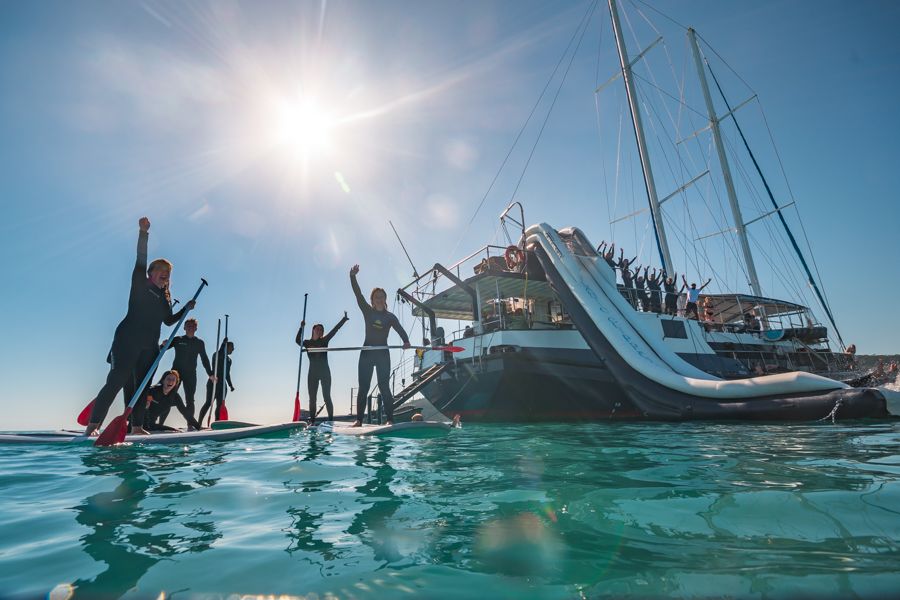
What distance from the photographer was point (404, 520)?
204cm

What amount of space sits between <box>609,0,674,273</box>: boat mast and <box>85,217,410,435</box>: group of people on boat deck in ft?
49.1

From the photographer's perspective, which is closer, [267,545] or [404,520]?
[267,545]

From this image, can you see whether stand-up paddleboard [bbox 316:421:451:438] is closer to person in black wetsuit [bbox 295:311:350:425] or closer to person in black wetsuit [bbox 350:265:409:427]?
person in black wetsuit [bbox 350:265:409:427]

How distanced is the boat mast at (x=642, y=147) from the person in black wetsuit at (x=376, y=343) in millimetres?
14663

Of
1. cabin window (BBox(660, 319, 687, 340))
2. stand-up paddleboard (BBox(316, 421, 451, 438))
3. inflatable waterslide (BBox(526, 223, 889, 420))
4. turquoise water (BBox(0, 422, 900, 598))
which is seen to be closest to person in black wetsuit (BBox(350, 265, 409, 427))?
stand-up paddleboard (BBox(316, 421, 451, 438))

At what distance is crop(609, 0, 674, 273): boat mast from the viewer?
18.1 meters

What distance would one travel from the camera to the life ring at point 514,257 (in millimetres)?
12852

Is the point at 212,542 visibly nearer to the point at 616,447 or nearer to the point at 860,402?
the point at 616,447

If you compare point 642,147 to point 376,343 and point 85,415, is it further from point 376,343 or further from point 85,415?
point 85,415

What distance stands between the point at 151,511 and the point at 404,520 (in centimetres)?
138

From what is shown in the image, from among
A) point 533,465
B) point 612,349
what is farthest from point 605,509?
point 612,349

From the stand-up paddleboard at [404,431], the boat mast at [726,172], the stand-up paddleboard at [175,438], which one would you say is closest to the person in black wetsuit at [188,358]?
the stand-up paddleboard at [175,438]

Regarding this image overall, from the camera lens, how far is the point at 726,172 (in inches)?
994

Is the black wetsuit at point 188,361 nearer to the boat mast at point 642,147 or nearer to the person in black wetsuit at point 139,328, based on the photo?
the person in black wetsuit at point 139,328
